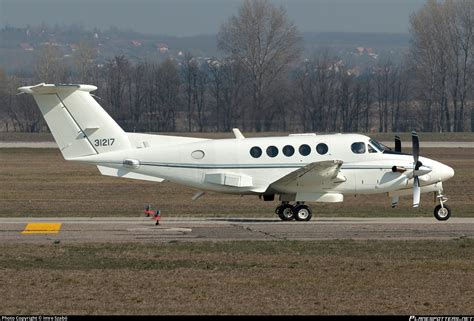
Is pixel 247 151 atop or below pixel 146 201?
atop

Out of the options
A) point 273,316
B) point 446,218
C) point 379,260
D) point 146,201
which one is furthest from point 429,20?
point 273,316

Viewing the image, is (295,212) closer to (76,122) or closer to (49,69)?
(76,122)

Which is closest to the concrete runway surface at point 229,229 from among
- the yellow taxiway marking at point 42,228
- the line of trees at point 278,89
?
the yellow taxiway marking at point 42,228

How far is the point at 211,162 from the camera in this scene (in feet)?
105

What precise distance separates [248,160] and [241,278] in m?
11.2

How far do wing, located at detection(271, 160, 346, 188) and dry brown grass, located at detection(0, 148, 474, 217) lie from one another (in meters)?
3.79

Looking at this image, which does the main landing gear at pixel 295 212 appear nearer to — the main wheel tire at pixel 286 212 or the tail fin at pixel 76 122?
the main wheel tire at pixel 286 212

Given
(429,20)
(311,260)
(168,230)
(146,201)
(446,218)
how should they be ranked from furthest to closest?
(429,20), (146,201), (446,218), (168,230), (311,260)

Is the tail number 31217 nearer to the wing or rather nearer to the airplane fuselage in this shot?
the airplane fuselage

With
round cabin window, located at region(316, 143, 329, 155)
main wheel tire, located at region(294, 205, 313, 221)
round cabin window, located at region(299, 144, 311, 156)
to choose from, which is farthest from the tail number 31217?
round cabin window, located at region(316, 143, 329, 155)

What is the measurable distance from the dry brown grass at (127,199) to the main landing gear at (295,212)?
3.12 meters

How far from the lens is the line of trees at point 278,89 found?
100 meters

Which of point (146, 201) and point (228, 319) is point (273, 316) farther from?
point (146, 201)

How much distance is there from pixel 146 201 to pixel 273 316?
1000 inches
